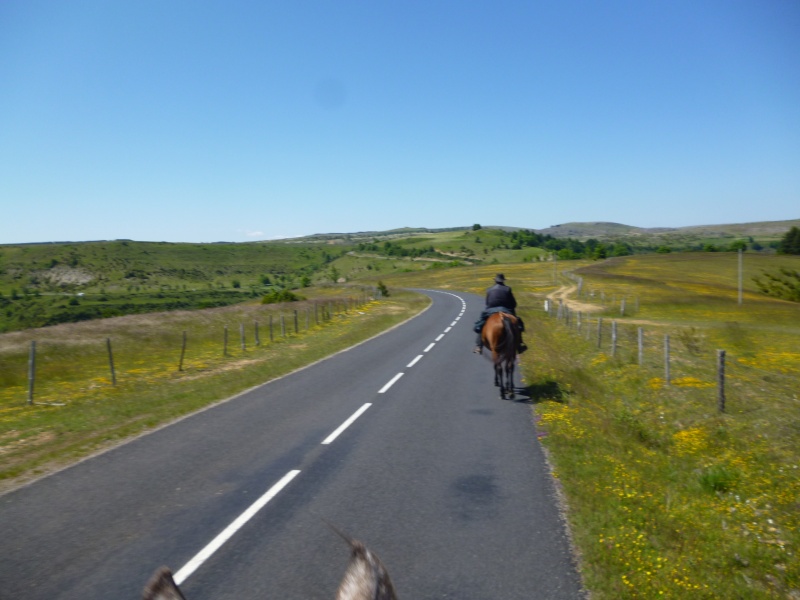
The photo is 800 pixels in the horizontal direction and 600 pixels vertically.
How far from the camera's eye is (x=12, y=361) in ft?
81.3

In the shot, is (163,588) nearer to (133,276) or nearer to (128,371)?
(128,371)

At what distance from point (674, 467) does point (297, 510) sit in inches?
244

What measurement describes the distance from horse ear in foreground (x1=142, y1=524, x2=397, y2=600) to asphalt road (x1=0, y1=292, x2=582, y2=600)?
12.9ft

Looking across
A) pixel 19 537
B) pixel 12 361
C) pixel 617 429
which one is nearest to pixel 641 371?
pixel 617 429

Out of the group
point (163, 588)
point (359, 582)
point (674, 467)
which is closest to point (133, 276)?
point (674, 467)

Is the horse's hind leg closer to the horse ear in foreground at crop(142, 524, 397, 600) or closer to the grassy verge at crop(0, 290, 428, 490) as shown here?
the grassy verge at crop(0, 290, 428, 490)

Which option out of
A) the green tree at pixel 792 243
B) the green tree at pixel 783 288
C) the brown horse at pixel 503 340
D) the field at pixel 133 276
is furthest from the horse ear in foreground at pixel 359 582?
the green tree at pixel 792 243

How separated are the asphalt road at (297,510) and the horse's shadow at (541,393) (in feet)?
5.76

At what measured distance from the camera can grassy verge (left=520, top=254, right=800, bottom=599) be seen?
217 inches

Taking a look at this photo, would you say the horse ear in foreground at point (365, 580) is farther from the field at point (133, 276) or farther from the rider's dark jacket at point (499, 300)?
the field at point (133, 276)

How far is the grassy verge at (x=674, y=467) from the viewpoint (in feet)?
18.0

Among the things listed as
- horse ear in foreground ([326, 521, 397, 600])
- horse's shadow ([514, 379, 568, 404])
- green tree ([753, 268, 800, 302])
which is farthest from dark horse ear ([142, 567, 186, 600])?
green tree ([753, 268, 800, 302])

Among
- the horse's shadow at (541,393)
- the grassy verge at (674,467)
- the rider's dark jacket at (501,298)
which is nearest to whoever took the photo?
the grassy verge at (674,467)

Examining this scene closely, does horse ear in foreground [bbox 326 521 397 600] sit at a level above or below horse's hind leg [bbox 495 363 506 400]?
above
